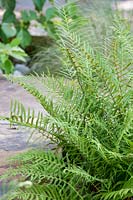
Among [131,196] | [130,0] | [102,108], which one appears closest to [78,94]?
[102,108]

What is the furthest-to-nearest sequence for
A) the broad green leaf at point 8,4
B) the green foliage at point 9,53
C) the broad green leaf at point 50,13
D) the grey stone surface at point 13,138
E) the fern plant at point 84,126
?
the broad green leaf at point 50,13 < the broad green leaf at point 8,4 < the green foliage at point 9,53 < the grey stone surface at point 13,138 < the fern plant at point 84,126

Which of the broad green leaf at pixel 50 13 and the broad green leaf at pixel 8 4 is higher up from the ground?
the broad green leaf at pixel 8 4

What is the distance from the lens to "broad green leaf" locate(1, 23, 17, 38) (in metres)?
3.62

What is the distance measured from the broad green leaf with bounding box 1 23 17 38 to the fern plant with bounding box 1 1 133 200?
186cm

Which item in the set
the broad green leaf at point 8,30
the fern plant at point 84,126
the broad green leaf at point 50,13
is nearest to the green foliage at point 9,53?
the broad green leaf at point 8,30

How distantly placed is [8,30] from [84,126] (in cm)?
211

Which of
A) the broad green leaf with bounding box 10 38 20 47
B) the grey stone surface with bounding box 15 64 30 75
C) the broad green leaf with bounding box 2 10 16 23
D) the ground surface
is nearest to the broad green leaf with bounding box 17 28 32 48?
the broad green leaf with bounding box 2 10 16 23

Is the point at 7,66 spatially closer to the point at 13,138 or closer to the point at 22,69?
the point at 22,69

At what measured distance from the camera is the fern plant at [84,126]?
153 cm

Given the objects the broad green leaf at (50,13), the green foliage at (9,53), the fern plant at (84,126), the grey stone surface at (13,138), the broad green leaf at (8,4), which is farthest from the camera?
the broad green leaf at (50,13)

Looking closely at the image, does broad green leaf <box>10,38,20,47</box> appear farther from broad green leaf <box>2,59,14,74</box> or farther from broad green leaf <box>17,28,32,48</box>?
broad green leaf <box>17,28,32,48</box>

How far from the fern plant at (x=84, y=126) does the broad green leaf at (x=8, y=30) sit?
6.09 ft

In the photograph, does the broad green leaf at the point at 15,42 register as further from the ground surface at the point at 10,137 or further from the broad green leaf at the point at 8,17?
the ground surface at the point at 10,137

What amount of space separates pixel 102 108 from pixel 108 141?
104 mm
